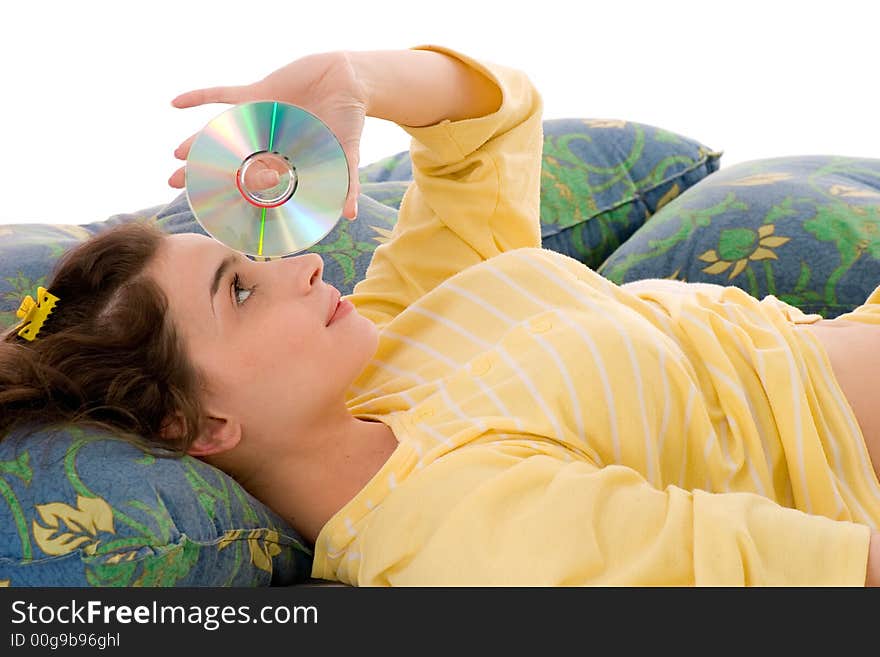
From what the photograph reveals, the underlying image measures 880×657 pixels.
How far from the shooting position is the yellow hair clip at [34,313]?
1.10m

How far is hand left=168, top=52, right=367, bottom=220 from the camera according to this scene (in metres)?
1.00

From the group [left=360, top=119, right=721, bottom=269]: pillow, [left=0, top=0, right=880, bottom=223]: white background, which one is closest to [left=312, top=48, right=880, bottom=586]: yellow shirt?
[left=360, top=119, right=721, bottom=269]: pillow

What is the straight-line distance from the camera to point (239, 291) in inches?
43.6

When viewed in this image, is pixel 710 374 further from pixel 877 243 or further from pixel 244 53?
pixel 244 53

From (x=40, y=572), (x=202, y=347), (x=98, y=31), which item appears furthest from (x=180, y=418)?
(x=98, y=31)

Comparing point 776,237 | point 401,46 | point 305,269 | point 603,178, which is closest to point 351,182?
point 305,269

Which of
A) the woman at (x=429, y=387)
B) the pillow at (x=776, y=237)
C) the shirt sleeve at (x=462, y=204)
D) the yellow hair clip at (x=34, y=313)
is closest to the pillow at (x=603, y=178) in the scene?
the pillow at (x=776, y=237)

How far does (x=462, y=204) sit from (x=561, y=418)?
1.42ft

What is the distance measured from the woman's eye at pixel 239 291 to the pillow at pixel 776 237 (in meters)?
0.86

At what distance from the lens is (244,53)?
238 centimetres

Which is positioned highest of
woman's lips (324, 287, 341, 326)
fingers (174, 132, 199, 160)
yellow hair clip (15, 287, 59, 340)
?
fingers (174, 132, 199, 160)

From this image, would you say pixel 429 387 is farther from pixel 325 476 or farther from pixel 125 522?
pixel 125 522

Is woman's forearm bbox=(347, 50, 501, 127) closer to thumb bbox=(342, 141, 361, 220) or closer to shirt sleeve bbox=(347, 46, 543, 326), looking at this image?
shirt sleeve bbox=(347, 46, 543, 326)

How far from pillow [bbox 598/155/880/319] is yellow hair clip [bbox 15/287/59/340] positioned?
3.23 feet
